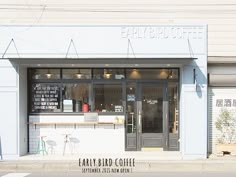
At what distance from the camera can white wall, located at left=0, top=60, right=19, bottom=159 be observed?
13219 mm

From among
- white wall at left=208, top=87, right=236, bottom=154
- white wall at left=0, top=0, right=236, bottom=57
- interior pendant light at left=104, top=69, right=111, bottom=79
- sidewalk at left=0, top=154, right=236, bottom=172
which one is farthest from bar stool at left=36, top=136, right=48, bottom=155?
white wall at left=208, top=87, right=236, bottom=154

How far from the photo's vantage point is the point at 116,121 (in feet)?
47.1

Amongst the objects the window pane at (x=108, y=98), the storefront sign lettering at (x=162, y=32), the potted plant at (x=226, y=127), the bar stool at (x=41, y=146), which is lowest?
the bar stool at (x=41, y=146)

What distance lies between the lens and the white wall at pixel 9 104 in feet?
43.4

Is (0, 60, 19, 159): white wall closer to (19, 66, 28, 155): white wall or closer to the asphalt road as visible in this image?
(19, 66, 28, 155): white wall

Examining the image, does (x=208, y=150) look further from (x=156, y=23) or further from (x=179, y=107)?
(x=156, y=23)

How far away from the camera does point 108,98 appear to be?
14.5 metres

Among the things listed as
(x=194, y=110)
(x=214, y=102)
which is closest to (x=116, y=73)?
(x=194, y=110)

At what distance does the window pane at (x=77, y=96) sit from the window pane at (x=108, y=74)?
51 cm

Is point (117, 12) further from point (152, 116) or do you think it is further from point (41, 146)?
point (41, 146)

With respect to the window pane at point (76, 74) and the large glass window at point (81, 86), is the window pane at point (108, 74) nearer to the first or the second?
the large glass window at point (81, 86)

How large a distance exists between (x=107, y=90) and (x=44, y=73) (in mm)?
2412

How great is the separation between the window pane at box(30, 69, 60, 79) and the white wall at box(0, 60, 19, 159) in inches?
49.9

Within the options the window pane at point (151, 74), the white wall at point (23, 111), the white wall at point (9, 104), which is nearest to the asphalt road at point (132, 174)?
the white wall at point (9, 104)
